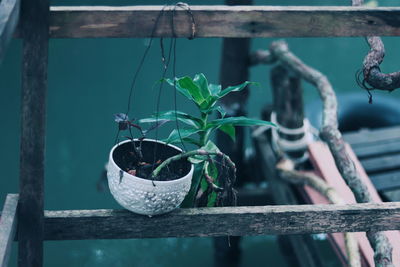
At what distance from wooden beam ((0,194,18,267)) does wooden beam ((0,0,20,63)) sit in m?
0.55

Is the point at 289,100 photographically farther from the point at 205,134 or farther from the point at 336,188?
the point at 205,134

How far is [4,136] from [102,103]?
1085 mm

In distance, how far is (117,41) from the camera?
658 centimetres

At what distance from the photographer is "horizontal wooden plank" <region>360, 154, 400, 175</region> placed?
386 cm

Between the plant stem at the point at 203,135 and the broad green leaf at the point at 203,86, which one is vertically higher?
the broad green leaf at the point at 203,86

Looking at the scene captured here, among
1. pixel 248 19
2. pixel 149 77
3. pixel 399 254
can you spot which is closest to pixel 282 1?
pixel 149 77

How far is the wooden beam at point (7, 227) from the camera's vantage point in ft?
5.62

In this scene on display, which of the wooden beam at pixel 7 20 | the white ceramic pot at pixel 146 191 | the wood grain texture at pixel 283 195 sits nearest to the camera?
the wooden beam at pixel 7 20

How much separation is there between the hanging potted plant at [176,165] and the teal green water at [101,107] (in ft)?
9.54

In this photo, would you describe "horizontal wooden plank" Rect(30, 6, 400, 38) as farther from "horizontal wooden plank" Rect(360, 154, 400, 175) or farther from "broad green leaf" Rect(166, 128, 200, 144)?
"horizontal wooden plank" Rect(360, 154, 400, 175)

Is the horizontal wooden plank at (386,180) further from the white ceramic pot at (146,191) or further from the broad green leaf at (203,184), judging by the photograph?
the white ceramic pot at (146,191)

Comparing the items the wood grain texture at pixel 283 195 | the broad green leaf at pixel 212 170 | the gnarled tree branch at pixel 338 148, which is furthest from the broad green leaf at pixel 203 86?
the wood grain texture at pixel 283 195

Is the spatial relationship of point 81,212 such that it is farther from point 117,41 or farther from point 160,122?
point 117,41

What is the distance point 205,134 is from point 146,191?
1.11 feet
